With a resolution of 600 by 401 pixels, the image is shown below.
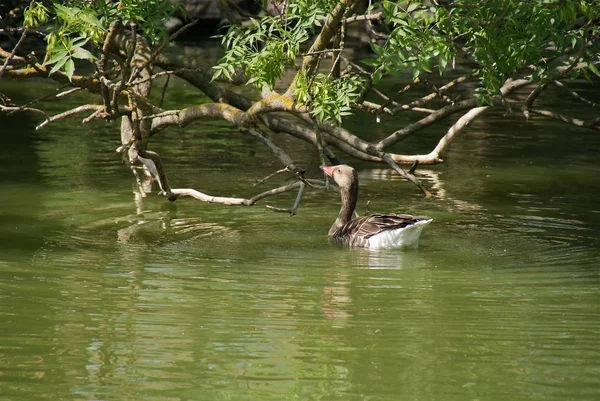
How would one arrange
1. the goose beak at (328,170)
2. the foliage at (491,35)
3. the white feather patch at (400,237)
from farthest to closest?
the goose beak at (328,170), the white feather patch at (400,237), the foliage at (491,35)

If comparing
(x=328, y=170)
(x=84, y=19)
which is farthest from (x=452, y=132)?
(x=84, y=19)

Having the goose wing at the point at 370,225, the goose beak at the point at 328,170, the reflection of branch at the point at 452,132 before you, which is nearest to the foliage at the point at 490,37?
the goose wing at the point at 370,225

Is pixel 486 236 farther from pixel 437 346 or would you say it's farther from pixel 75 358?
pixel 75 358

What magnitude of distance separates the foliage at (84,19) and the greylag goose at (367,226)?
3.11m

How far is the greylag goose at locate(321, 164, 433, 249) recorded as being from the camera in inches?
434

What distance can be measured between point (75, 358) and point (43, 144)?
1237 centimetres

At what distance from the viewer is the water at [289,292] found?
6.72 meters

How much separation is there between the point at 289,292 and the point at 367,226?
8.47 feet

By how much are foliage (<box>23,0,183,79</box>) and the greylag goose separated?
3.11 meters

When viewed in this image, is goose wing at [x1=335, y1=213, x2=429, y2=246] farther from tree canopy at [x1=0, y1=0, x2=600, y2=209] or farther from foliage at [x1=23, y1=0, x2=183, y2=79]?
foliage at [x1=23, y1=0, x2=183, y2=79]

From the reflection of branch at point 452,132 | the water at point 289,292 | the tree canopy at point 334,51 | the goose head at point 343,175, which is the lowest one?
the water at point 289,292

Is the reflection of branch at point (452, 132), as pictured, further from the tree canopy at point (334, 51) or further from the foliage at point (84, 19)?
the foliage at point (84, 19)

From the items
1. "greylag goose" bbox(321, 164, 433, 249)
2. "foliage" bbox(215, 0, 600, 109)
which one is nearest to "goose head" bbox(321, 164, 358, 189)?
"greylag goose" bbox(321, 164, 433, 249)

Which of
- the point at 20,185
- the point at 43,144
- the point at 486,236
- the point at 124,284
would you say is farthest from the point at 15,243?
the point at 43,144
